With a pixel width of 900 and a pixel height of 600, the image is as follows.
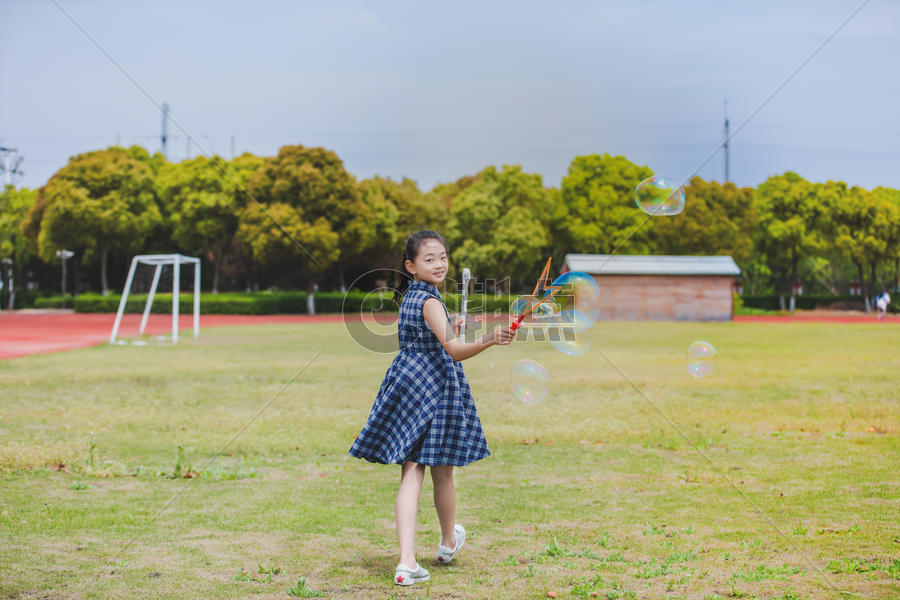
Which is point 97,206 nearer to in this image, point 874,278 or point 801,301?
point 874,278

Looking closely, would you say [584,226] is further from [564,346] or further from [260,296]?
[564,346]

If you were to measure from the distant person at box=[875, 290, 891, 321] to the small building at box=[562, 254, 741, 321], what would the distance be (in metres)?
6.00

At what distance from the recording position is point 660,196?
866 cm

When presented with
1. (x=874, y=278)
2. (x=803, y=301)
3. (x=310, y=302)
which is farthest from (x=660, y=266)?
(x=310, y=302)

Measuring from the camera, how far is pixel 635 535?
5.13 metres

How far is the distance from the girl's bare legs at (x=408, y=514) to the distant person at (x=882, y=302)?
3651 centimetres

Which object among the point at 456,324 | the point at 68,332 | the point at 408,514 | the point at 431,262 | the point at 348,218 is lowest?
the point at 68,332

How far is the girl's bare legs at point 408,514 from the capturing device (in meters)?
4.11

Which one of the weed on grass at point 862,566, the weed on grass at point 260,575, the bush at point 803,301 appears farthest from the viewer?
the bush at point 803,301

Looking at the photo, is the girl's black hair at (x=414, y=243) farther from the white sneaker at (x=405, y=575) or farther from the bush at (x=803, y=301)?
the bush at (x=803, y=301)

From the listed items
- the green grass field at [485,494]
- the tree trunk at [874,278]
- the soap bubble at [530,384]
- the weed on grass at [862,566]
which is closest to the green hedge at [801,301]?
the tree trunk at [874,278]

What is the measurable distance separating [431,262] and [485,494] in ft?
8.90

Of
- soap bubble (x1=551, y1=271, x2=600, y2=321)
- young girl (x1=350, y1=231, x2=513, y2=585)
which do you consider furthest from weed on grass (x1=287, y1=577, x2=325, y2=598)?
soap bubble (x1=551, y1=271, x2=600, y2=321)

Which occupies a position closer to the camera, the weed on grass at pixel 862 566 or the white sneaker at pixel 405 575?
the white sneaker at pixel 405 575
